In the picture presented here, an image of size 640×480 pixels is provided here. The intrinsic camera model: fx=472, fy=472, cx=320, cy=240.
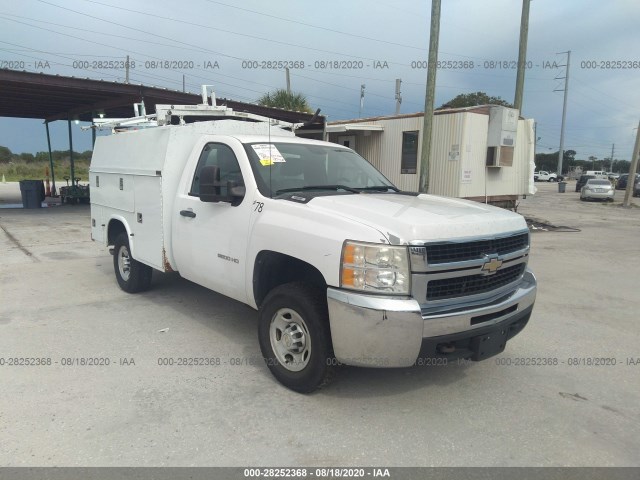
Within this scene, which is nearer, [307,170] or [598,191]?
[307,170]

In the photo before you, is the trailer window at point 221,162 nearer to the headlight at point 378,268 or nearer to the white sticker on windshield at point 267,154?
the white sticker on windshield at point 267,154

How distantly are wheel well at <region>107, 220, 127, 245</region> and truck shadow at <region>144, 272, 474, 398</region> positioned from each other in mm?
854

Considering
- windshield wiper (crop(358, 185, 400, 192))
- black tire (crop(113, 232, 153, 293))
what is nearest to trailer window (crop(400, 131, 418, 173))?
windshield wiper (crop(358, 185, 400, 192))

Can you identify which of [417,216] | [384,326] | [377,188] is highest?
[377,188]

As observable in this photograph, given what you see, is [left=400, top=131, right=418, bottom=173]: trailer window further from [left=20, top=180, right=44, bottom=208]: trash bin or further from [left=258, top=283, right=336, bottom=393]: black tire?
[left=20, top=180, right=44, bottom=208]: trash bin

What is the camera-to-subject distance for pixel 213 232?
441 cm


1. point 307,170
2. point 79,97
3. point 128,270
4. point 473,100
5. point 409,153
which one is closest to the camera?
point 307,170

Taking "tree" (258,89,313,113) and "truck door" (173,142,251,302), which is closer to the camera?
"truck door" (173,142,251,302)

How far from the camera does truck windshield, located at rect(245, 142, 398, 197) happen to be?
4.20 m

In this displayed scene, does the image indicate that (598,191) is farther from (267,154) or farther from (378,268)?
(378,268)

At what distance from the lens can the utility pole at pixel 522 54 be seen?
16578 millimetres

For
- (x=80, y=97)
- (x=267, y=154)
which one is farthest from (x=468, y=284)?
(x=80, y=97)

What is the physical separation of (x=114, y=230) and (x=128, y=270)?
2.26 ft

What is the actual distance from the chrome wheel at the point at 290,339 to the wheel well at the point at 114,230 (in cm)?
355
